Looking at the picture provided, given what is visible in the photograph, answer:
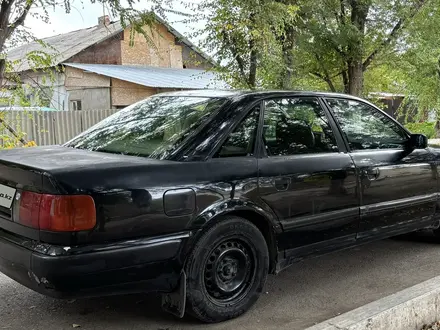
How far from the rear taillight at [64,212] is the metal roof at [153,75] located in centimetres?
1474

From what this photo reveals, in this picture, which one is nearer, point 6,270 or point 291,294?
point 6,270

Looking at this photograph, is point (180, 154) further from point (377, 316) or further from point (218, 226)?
point (377, 316)

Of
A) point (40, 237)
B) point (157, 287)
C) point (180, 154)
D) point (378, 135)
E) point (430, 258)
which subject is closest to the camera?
point (40, 237)

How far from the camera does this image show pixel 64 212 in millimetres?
2834

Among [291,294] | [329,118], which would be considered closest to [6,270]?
[291,294]

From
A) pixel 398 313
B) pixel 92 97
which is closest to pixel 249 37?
pixel 398 313

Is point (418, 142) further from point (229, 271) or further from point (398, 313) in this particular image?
point (229, 271)

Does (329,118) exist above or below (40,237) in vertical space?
above

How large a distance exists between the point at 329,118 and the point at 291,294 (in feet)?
5.08

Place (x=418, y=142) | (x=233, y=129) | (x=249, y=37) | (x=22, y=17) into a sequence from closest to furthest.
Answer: (x=233, y=129) → (x=418, y=142) → (x=22, y=17) → (x=249, y=37)

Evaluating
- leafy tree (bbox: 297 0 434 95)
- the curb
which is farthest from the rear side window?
leafy tree (bbox: 297 0 434 95)

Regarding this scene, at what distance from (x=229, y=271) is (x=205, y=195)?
0.64 meters

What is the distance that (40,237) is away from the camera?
2906 mm

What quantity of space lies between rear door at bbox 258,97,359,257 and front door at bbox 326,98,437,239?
0.17 m
